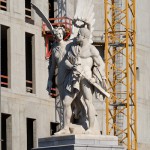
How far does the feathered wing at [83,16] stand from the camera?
50.1 m

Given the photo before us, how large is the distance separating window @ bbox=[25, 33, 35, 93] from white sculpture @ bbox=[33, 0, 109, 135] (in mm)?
42642

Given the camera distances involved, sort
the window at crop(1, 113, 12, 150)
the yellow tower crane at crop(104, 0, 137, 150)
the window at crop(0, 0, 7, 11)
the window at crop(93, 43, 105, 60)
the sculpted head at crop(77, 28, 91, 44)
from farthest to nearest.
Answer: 1. the window at crop(93, 43, 105, 60)
2. the yellow tower crane at crop(104, 0, 137, 150)
3. the window at crop(0, 0, 7, 11)
4. the window at crop(1, 113, 12, 150)
5. the sculpted head at crop(77, 28, 91, 44)

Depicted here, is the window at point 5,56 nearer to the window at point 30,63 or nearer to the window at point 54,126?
the window at point 30,63

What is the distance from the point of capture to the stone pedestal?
4759 centimetres

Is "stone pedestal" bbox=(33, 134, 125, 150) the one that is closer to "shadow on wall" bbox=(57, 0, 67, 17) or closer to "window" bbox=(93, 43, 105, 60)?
"shadow on wall" bbox=(57, 0, 67, 17)

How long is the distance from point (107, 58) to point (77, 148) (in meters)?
50.3

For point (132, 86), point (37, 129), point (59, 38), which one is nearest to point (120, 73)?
point (132, 86)

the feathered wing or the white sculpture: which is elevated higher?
the feathered wing

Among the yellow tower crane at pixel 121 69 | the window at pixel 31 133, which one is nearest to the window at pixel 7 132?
the window at pixel 31 133

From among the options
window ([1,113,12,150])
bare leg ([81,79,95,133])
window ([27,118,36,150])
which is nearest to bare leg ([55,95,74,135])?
bare leg ([81,79,95,133])

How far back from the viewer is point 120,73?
9931 centimetres

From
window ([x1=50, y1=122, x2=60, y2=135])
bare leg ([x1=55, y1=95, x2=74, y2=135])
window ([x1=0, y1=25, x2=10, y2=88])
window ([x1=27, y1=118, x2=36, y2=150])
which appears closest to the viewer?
bare leg ([x1=55, y1=95, x2=74, y2=135])

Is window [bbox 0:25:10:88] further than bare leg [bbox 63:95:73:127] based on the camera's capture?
Yes

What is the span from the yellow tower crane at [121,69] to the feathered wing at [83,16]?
149ft
